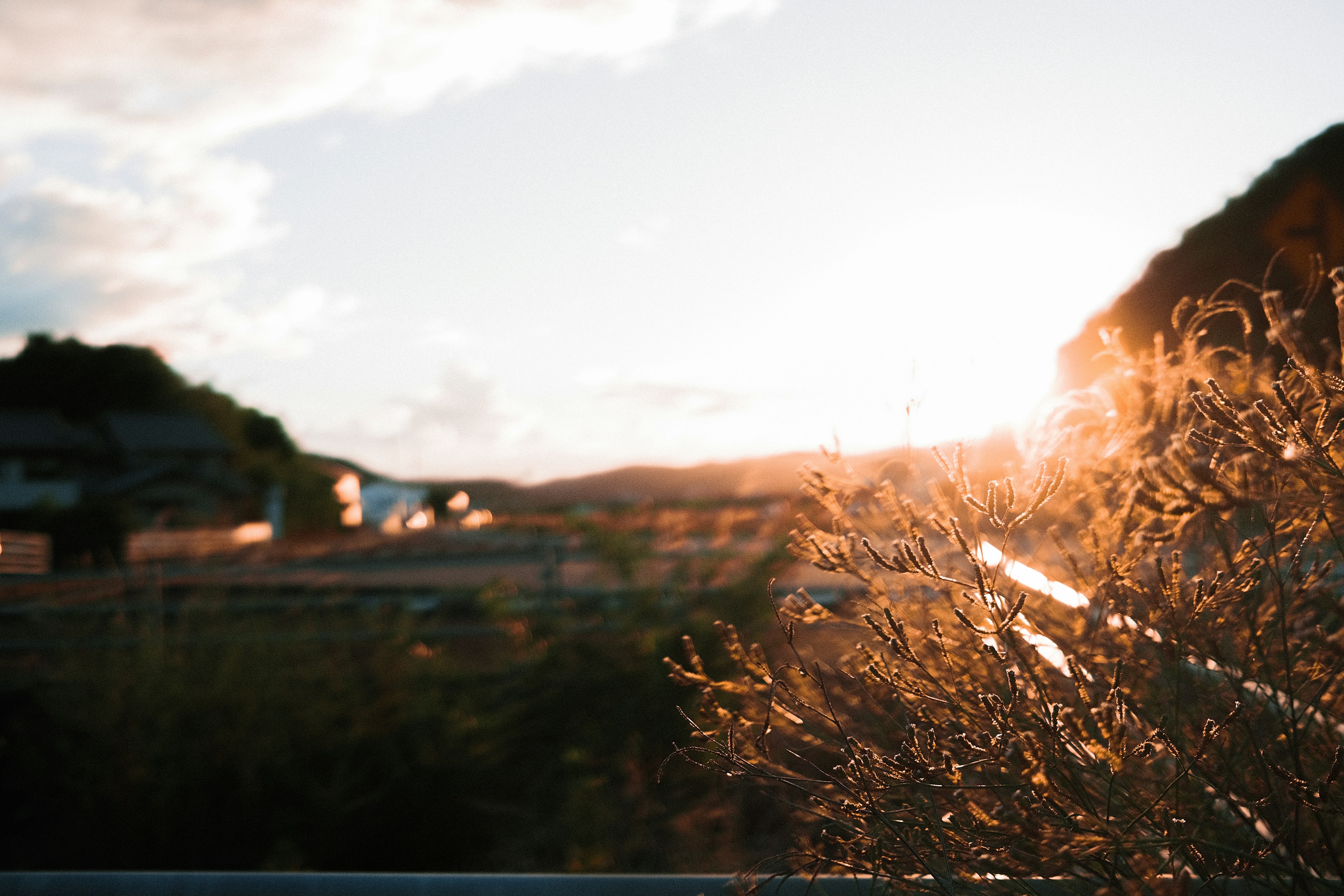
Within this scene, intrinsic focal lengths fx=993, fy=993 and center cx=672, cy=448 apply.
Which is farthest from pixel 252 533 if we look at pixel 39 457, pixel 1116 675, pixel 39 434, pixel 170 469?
pixel 1116 675

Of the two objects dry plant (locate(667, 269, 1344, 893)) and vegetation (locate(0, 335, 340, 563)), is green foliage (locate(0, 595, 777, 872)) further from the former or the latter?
vegetation (locate(0, 335, 340, 563))

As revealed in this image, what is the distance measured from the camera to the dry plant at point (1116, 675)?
48.5 inches

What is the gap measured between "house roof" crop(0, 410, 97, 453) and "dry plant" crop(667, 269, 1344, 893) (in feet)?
157

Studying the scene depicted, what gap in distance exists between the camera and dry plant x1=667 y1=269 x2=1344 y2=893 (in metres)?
1.23

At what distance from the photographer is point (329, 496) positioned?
4488 cm

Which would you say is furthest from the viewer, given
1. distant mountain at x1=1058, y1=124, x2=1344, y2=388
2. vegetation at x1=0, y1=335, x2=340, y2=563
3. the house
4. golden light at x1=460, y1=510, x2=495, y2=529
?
vegetation at x1=0, y1=335, x2=340, y2=563

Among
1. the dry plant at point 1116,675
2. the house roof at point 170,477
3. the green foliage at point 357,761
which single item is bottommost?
the green foliage at point 357,761

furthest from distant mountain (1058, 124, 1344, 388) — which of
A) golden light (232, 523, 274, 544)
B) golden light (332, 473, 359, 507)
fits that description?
golden light (332, 473, 359, 507)

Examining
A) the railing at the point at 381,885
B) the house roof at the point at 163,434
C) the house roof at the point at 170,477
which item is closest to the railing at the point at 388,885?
the railing at the point at 381,885

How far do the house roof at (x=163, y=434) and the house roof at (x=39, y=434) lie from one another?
61.7 inches

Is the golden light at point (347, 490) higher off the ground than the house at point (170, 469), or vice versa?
the house at point (170, 469)

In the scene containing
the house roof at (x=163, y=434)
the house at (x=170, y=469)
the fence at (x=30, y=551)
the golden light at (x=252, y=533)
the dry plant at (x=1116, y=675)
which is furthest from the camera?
the house roof at (x=163, y=434)

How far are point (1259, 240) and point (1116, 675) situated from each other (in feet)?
19.2

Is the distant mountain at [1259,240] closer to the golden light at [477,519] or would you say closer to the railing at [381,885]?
the railing at [381,885]
